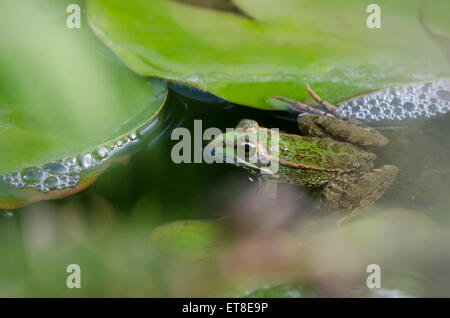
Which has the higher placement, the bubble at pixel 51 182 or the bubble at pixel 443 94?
the bubble at pixel 443 94

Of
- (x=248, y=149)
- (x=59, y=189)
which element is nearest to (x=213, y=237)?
(x=248, y=149)

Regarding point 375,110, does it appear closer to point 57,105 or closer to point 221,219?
point 221,219

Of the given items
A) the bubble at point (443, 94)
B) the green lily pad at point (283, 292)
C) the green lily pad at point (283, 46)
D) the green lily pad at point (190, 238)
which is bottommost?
the green lily pad at point (283, 292)

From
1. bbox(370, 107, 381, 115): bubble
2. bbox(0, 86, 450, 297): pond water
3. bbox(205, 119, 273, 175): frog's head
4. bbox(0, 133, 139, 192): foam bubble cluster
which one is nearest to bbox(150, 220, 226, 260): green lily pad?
bbox(0, 86, 450, 297): pond water

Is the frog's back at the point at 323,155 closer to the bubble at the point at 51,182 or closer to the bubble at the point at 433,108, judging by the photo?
the bubble at the point at 433,108

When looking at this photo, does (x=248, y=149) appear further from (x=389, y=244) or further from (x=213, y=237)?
(x=389, y=244)

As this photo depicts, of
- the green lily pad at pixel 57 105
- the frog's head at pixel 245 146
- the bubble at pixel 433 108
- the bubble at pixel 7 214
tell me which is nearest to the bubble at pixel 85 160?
the green lily pad at pixel 57 105

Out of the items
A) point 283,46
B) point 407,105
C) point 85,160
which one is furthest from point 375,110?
point 85,160
